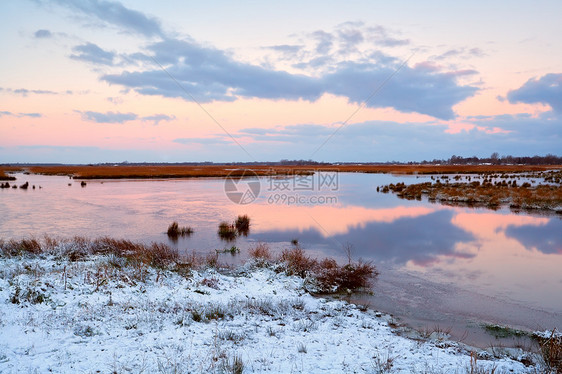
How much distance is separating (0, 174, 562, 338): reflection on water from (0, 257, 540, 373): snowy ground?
11.1 ft

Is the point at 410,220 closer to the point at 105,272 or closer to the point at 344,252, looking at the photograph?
the point at 344,252

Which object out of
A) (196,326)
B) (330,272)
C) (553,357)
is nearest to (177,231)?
(330,272)

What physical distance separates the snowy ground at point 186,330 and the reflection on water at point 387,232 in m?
3.39

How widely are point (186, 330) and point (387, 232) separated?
1556 centimetres

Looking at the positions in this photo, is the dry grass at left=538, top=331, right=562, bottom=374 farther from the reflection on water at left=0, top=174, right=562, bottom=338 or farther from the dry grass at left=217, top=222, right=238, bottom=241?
the dry grass at left=217, top=222, right=238, bottom=241

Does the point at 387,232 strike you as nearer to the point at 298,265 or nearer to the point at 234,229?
the point at 234,229

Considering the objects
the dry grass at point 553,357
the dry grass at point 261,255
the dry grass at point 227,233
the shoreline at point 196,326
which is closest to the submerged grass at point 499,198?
the dry grass at point 227,233

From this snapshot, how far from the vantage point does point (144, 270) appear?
10.5 m

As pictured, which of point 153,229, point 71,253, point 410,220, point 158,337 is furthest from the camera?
point 410,220

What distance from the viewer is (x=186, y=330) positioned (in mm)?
7277

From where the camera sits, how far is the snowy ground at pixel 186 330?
593 cm

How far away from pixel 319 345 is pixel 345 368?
100cm

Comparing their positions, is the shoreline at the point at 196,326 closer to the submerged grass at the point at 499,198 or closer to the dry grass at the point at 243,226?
the dry grass at the point at 243,226

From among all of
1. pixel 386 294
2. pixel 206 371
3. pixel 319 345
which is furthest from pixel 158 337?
pixel 386 294
